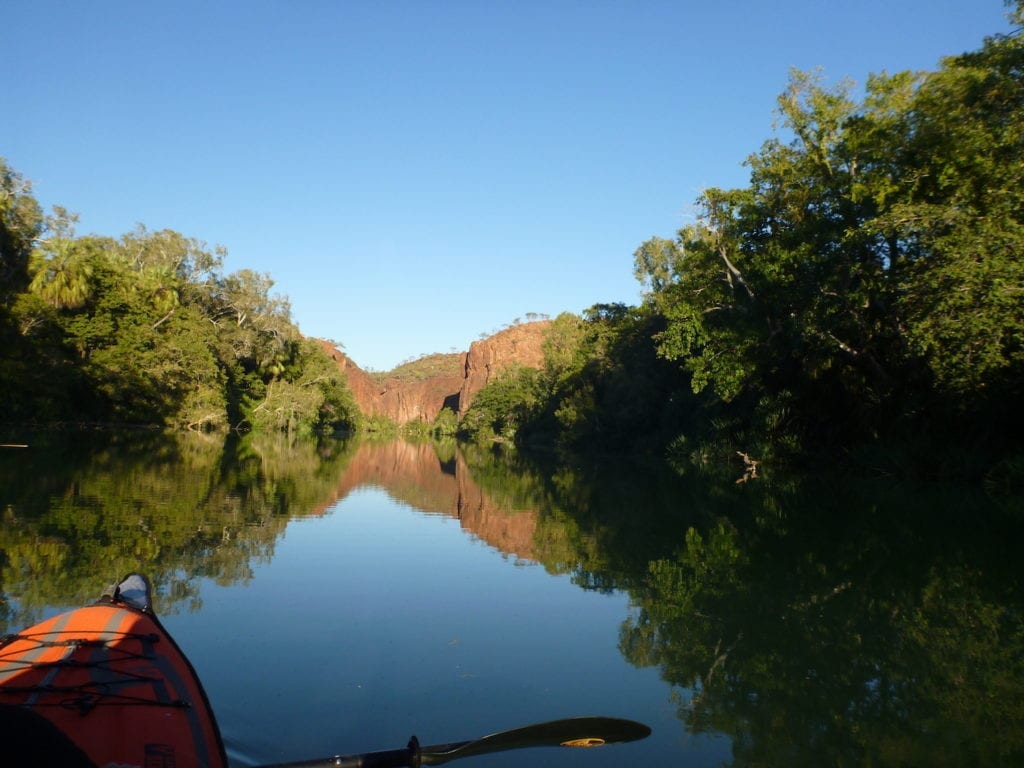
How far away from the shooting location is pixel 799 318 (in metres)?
21.6

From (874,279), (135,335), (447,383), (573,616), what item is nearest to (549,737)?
(573,616)

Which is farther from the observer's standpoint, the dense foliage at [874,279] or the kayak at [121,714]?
the dense foliage at [874,279]

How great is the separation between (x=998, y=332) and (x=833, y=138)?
970 cm

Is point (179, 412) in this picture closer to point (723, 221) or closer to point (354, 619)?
point (723, 221)

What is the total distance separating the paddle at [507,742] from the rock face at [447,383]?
9588cm

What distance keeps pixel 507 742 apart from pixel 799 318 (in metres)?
20.3

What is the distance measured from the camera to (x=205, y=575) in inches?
285

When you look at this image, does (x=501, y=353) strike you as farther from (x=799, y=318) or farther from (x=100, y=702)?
(x=100, y=702)

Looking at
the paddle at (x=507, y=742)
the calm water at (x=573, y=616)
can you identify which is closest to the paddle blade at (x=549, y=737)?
the paddle at (x=507, y=742)

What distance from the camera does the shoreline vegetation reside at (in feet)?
49.2

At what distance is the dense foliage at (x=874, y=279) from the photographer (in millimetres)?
14383

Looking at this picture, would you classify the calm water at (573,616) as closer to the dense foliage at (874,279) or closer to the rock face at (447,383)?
the dense foliage at (874,279)

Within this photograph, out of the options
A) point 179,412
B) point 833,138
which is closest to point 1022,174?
point 833,138

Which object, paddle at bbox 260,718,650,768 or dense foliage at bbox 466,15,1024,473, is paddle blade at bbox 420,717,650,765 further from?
dense foliage at bbox 466,15,1024,473
